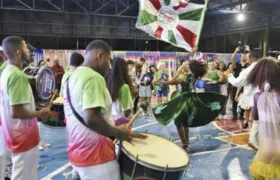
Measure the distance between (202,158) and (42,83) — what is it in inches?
112

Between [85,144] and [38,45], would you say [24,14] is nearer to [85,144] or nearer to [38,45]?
[38,45]

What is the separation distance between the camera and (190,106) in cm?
523

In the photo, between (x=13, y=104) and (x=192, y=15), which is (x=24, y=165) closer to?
(x=13, y=104)

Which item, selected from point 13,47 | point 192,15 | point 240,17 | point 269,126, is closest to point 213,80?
point 192,15

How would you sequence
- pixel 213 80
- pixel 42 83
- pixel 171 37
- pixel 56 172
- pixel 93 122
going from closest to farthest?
pixel 93 122 < pixel 42 83 < pixel 56 172 < pixel 171 37 < pixel 213 80

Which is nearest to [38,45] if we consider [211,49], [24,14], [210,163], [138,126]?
[24,14]

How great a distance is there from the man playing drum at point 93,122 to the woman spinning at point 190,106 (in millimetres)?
2957

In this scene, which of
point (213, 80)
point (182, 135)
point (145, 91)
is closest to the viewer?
point (182, 135)

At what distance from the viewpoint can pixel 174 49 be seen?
22.2 m

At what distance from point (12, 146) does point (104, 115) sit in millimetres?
1182

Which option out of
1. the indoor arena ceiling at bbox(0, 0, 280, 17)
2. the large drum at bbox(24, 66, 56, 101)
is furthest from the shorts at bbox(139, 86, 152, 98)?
the indoor arena ceiling at bbox(0, 0, 280, 17)

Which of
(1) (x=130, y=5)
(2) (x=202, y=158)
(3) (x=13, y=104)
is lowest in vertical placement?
(2) (x=202, y=158)

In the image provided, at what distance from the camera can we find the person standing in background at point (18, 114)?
8.81 feet

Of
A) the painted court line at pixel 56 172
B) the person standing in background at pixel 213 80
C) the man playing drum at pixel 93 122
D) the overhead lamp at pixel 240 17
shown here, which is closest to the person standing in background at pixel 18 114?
the man playing drum at pixel 93 122
